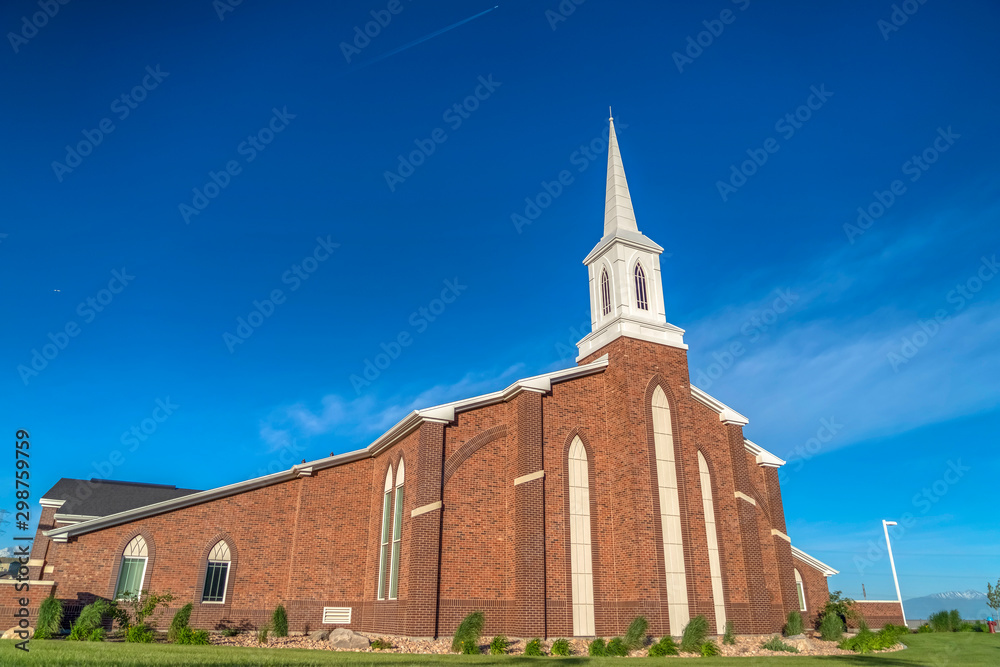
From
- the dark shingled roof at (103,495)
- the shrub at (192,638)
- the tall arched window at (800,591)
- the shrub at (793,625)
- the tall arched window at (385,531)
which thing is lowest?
the shrub at (192,638)

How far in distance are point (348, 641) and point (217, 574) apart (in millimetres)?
7565

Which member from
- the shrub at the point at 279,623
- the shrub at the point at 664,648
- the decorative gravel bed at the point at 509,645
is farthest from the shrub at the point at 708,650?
the shrub at the point at 279,623

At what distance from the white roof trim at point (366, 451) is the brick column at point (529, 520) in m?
0.73

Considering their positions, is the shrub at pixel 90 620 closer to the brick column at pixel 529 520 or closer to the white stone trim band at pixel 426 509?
the white stone trim band at pixel 426 509

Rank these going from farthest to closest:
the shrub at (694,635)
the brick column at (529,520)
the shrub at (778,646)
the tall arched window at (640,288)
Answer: the tall arched window at (640,288)
the shrub at (778,646)
the brick column at (529,520)
the shrub at (694,635)

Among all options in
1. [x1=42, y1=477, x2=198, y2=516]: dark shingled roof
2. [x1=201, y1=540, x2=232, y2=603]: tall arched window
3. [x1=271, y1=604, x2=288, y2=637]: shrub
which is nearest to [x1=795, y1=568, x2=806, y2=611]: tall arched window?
[x1=271, y1=604, x2=288, y2=637]: shrub

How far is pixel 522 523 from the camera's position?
21688mm

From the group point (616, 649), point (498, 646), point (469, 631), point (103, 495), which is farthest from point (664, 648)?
point (103, 495)

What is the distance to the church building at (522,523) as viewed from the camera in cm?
2155

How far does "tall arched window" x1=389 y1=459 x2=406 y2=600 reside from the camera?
2333cm

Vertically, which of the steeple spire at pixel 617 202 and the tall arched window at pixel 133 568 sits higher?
the steeple spire at pixel 617 202

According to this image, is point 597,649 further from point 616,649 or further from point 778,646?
point 778,646

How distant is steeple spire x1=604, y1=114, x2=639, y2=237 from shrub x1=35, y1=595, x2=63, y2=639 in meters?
23.6

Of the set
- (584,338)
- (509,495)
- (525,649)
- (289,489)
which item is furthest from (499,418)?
(289,489)
